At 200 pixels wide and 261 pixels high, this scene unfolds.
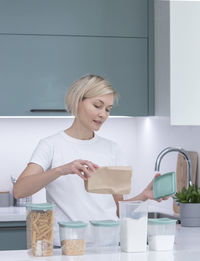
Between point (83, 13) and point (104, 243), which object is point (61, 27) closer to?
point (83, 13)

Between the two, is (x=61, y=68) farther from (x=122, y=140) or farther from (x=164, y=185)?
(x=164, y=185)

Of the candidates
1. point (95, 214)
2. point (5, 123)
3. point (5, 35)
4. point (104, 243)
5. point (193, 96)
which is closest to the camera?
point (104, 243)

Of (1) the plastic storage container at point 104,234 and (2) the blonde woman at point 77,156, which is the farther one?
(2) the blonde woman at point 77,156

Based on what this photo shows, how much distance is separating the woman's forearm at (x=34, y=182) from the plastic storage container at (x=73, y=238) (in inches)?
11.3

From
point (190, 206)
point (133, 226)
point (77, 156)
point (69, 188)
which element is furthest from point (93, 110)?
point (190, 206)

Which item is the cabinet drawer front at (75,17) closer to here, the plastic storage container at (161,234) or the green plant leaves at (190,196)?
the green plant leaves at (190,196)

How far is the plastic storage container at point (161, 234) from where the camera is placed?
2.22m

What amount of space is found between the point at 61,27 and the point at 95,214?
1596 mm

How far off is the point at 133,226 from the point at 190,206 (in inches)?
42.6

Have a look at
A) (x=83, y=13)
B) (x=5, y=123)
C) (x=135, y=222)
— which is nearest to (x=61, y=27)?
(x=83, y=13)

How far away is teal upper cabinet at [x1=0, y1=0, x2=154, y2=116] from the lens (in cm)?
375

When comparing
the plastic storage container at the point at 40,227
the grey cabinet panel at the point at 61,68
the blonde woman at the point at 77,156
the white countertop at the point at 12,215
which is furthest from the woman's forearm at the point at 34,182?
the grey cabinet panel at the point at 61,68

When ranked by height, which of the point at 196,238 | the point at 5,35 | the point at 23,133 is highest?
the point at 5,35

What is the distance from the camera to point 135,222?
2.19m
